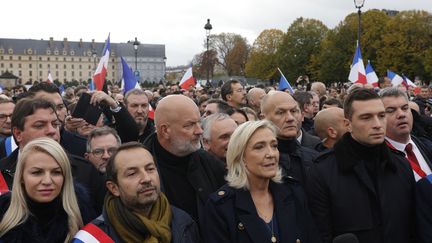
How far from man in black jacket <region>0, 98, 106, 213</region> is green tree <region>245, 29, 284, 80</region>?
251 ft

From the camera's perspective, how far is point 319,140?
230 inches

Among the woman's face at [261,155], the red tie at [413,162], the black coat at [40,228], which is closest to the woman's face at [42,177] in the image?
the black coat at [40,228]

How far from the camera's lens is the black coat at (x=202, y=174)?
3945mm

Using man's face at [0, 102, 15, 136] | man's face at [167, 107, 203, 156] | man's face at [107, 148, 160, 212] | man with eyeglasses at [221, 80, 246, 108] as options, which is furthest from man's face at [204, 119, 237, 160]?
man with eyeglasses at [221, 80, 246, 108]

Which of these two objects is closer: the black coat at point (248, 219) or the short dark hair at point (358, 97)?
the black coat at point (248, 219)

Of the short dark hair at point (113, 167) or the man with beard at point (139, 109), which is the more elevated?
the man with beard at point (139, 109)

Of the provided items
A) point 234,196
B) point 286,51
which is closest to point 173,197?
point 234,196

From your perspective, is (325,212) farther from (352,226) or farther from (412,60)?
(412,60)

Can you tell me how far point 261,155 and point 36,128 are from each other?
79.6 inches

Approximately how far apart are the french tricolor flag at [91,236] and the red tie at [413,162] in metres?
2.71

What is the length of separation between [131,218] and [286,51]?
250ft

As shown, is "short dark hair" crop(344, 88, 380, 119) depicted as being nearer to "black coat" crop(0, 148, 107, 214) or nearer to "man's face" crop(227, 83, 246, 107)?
"black coat" crop(0, 148, 107, 214)

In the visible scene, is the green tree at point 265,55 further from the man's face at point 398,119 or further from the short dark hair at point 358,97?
the short dark hair at point 358,97

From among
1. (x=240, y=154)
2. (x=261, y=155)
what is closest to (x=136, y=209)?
(x=240, y=154)
